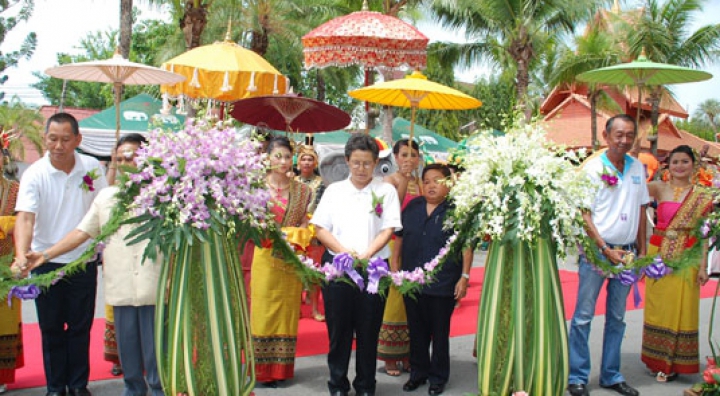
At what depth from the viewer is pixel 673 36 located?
19578 millimetres

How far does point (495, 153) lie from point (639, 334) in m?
4.18

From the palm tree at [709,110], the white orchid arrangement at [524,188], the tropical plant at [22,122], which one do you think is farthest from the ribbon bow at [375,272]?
the palm tree at [709,110]

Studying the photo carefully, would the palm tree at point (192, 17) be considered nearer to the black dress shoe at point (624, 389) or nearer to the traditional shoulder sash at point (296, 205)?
the traditional shoulder sash at point (296, 205)

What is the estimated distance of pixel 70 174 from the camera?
4617 mm

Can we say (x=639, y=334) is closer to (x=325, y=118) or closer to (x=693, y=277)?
(x=693, y=277)

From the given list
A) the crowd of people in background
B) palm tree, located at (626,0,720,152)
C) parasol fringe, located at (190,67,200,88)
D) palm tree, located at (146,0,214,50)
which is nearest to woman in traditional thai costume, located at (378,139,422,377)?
the crowd of people in background

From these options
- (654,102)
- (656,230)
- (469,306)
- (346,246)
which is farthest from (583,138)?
(346,246)

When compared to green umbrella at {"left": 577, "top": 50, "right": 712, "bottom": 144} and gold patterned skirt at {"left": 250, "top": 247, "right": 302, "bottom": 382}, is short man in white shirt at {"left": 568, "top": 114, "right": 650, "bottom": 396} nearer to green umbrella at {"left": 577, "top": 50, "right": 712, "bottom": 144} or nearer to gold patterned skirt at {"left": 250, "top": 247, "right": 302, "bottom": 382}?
green umbrella at {"left": 577, "top": 50, "right": 712, "bottom": 144}

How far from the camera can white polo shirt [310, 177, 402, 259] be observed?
15.0ft

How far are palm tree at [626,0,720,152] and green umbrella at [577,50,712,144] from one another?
1432 cm

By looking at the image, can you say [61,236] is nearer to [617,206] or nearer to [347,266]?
[347,266]

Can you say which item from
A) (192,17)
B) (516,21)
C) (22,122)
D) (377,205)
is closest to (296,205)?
(377,205)

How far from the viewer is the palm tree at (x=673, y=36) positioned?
1938 centimetres

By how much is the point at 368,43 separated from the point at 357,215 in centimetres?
340
